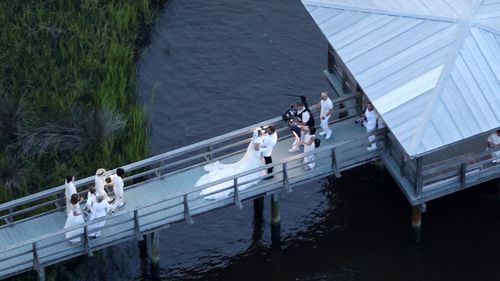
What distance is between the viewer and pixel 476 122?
41.1 metres

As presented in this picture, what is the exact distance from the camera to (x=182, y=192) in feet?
138

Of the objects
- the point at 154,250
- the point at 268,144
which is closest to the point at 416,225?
the point at 268,144

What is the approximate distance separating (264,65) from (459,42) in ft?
40.8

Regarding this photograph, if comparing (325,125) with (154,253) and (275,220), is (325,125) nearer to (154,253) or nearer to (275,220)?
(275,220)

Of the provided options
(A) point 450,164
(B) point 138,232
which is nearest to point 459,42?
(A) point 450,164

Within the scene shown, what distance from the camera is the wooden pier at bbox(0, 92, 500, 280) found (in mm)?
41000

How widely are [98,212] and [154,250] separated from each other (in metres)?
3.22

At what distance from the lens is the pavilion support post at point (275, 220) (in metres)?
44.5

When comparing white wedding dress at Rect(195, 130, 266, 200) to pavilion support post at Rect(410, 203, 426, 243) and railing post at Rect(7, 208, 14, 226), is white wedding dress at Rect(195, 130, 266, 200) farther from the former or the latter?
railing post at Rect(7, 208, 14, 226)

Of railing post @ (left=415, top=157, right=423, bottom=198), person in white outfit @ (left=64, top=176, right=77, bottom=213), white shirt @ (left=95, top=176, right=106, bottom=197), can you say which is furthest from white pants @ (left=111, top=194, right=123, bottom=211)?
railing post @ (left=415, top=157, right=423, bottom=198)

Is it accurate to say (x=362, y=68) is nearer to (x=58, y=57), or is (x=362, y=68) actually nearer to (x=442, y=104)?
(x=442, y=104)

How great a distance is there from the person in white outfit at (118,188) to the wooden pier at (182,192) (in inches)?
9.8

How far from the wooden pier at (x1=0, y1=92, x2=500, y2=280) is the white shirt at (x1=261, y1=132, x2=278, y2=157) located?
42 cm

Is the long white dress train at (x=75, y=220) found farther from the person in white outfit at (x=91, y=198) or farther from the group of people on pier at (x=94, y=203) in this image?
the person in white outfit at (x=91, y=198)
